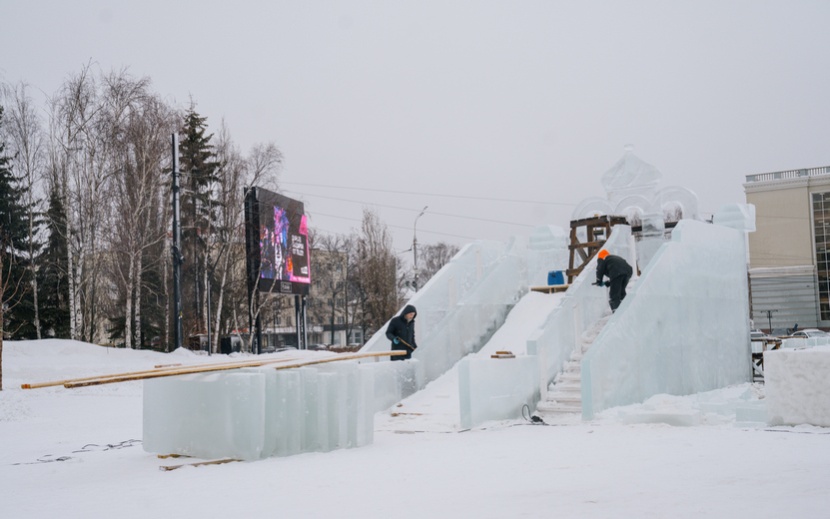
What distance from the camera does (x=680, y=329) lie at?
1534cm

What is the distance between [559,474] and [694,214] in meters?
12.2

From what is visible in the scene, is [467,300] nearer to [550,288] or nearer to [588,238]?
[550,288]

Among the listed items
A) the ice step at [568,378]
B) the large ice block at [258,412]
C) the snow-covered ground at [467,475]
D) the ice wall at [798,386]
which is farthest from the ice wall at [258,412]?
the ice wall at [798,386]

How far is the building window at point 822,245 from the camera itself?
66188mm

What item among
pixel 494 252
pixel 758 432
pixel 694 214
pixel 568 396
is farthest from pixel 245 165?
pixel 758 432

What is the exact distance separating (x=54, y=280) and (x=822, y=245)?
5776 centimetres

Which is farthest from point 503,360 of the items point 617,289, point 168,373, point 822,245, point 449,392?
point 822,245

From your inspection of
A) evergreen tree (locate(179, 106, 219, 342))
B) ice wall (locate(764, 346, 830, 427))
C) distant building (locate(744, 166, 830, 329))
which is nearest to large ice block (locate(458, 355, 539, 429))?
ice wall (locate(764, 346, 830, 427))

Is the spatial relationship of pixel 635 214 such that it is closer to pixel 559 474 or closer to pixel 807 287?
pixel 559 474

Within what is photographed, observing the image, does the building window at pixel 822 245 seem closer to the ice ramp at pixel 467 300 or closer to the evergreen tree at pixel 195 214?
the evergreen tree at pixel 195 214

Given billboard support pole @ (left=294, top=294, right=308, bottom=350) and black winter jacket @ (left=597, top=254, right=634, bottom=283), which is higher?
black winter jacket @ (left=597, top=254, right=634, bottom=283)

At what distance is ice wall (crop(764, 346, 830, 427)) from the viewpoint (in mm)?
9844

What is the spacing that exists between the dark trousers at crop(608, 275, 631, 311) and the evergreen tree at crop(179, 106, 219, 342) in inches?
1104

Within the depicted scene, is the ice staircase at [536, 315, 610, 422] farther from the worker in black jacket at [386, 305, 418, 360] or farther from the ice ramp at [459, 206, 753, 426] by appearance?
the worker in black jacket at [386, 305, 418, 360]
